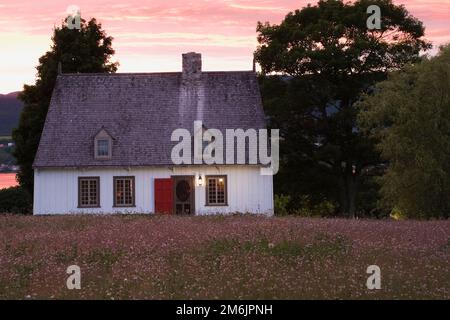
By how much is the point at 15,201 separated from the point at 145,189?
11201 mm

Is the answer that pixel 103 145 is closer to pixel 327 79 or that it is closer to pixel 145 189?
pixel 145 189

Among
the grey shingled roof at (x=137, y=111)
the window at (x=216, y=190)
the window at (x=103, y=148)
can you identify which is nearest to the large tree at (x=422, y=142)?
the grey shingled roof at (x=137, y=111)

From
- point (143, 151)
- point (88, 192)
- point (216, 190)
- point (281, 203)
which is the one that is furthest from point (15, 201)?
point (281, 203)

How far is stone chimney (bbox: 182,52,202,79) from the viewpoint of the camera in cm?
4888

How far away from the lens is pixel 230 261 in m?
18.7

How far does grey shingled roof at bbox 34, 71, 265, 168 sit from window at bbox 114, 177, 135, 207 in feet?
3.49

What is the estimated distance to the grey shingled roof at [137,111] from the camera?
46.1 meters

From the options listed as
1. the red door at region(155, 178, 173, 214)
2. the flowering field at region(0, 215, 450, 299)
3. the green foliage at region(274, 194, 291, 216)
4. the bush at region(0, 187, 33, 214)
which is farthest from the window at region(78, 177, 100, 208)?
the flowering field at region(0, 215, 450, 299)

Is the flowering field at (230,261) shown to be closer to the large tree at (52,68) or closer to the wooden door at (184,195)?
the wooden door at (184,195)

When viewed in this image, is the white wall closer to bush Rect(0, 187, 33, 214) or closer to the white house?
the white house

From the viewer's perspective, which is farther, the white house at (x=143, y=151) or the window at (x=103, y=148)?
the window at (x=103, y=148)

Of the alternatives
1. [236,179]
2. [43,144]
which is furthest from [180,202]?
[43,144]

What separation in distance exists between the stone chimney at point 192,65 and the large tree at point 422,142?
12.7 meters

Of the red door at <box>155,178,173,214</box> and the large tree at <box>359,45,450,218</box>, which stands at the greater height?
the large tree at <box>359,45,450,218</box>
